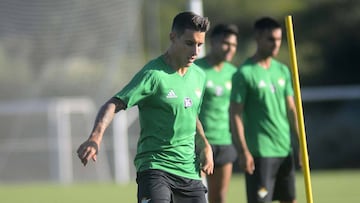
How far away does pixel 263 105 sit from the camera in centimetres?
1198

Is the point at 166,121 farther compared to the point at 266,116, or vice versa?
the point at 266,116

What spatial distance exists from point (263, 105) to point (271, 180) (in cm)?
83

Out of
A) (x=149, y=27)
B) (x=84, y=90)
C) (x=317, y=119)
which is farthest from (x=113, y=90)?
(x=317, y=119)

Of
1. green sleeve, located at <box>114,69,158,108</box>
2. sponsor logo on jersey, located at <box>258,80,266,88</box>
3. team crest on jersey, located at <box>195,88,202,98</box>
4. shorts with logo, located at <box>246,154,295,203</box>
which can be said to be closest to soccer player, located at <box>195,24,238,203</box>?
shorts with logo, located at <box>246,154,295,203</box>

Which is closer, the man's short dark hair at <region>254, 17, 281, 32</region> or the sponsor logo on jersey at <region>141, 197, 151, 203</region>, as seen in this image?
the sponsor logo on jersey at <region>141, 197, 151, 203</region>

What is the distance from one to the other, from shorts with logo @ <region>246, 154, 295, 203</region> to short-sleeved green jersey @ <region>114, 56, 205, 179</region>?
10.4ft

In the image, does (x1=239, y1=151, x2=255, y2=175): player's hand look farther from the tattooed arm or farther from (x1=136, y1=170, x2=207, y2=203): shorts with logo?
the tattooed arm

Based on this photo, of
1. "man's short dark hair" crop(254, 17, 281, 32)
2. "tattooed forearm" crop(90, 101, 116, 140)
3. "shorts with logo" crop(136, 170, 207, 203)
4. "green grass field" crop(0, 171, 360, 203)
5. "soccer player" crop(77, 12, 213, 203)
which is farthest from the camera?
"green grass field" crop(0, 171, 360, 203)

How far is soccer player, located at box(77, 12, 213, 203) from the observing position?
28.3 ft

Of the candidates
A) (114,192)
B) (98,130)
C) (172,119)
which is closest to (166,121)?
(172,119)

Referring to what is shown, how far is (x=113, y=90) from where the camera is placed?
25844 mm

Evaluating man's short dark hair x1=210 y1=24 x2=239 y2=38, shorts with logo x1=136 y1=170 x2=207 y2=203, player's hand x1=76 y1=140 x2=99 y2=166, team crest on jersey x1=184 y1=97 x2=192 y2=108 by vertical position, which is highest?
man's short dark hair x1=210 y1=24 x2=239 y2=38

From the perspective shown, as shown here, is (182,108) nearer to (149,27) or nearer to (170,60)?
(170,60)

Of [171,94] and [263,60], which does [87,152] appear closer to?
[171,94]
